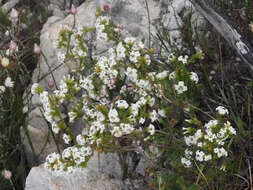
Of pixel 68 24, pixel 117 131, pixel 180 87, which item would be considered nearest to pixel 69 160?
pixel 117 131

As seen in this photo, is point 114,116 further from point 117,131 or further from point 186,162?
point 186,162

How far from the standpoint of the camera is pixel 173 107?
2.35 m

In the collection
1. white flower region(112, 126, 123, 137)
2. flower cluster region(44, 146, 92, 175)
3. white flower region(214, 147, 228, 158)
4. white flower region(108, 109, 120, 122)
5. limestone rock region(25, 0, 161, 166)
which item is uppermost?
limestone rock region(25, 0, 161, 166)

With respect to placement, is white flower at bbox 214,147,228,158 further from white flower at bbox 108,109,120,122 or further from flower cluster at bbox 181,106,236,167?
white flower at bbox 108,109,120,122

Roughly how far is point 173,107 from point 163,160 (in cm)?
43

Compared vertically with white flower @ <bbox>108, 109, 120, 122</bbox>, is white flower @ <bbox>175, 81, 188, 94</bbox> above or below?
above

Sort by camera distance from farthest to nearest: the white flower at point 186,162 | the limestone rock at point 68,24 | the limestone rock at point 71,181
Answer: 1. the limestone rock at point 68,24
2. the limestone rock at point 71,181
3. the white flower at point 186,162

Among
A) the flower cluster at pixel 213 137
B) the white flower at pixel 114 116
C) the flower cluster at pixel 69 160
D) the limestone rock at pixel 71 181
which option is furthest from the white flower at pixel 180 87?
the limestone rock at pixel 71 181

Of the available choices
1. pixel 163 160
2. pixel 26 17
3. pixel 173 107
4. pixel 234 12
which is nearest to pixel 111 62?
pixel 173 107

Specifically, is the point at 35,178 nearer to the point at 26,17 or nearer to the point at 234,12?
the point at 234,12

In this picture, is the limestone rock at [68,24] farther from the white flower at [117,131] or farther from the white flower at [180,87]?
the white flower at [117,131]

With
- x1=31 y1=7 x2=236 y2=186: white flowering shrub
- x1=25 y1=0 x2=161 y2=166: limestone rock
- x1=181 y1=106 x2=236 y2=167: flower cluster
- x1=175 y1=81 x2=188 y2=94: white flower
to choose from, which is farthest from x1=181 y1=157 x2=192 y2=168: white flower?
x1=25 y1=0 x2=161 y2=166: limestone rock

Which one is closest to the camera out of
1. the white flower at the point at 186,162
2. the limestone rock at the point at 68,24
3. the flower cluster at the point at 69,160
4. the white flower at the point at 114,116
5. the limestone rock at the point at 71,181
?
the white flower at the point at 114,116

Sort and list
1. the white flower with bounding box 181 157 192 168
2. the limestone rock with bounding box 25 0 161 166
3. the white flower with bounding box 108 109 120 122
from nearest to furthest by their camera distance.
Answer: the white flower with bounding box 108 109 120 122, the white flower with bounding box 181 157 192 168, the limestone rock with bounding box 25 0 161 166
